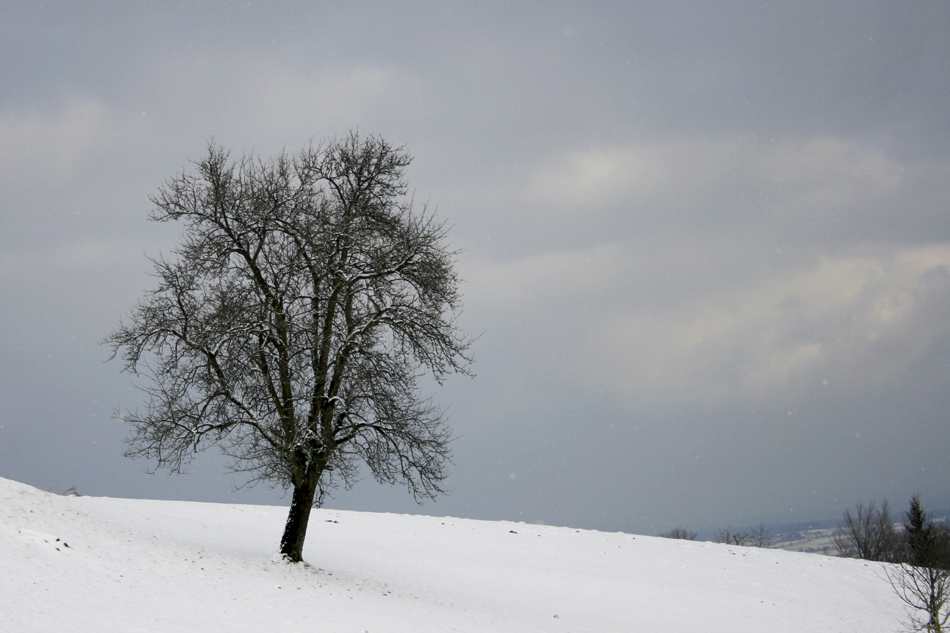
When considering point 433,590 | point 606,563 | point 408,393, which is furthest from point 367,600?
point 606,563

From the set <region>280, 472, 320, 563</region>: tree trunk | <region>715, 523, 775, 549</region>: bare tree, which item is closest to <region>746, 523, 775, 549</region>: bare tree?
<region>715, 523, 775, 549</region>: bare tree

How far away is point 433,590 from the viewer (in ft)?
55.7

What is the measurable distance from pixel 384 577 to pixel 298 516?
3.17m

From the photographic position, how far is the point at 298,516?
16062 mm

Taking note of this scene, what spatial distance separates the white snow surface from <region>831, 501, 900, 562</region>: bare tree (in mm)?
35841

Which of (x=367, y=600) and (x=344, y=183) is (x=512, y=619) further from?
(x=344, y=183)

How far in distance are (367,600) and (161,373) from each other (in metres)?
7.38

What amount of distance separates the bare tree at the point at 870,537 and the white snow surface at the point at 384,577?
1411 inches

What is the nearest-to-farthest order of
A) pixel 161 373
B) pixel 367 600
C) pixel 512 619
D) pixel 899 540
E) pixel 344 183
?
1. pixel 367 600
2. pixel 512 619
3. pixel 161 373
4. pixel 344 183
5. pixel 899 540

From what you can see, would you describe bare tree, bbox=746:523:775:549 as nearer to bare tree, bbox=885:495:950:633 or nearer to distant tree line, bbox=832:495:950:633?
distant tree line, bbox=832:495:950:633

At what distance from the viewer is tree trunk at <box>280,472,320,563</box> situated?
52.3ft

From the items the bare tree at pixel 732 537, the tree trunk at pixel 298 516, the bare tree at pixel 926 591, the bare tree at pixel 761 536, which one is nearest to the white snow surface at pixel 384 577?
the tree trunk at pixel 298 516

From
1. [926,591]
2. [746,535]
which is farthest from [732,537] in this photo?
[926,591]

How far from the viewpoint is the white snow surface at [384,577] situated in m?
11.1
